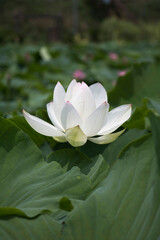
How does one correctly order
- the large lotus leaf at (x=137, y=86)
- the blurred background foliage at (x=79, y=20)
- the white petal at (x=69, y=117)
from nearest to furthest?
the white petal at (x=69, y=117) < the large lotus leaf at (x=137, y=86) < the blurred background foliage at (x=79, y=20)

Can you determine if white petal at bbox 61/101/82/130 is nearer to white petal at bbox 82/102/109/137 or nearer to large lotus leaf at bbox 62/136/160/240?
white petal at bbox 82/102/109/137

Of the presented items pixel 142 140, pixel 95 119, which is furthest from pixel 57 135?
pixel 142 140

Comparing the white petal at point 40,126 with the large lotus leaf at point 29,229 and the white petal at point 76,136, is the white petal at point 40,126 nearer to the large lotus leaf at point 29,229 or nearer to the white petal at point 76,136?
the white petal at point 76,136

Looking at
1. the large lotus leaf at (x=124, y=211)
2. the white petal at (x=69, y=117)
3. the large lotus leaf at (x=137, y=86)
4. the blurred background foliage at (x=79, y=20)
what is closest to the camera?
the large lotus leaf at (x=124, y=211)

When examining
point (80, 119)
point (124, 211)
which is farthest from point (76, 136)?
point (124, 211)

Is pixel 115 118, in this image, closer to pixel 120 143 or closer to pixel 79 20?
pixel 120 143

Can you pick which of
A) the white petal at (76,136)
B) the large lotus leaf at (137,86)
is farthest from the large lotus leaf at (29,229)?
the large lotus leaf at (137,86)

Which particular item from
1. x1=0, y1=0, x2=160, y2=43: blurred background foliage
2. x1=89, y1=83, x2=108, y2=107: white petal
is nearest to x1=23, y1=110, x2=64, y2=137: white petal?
x1=89, y1=83, x2=108, y2=107: white petal

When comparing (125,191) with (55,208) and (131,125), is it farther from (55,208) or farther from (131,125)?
(131,125)
